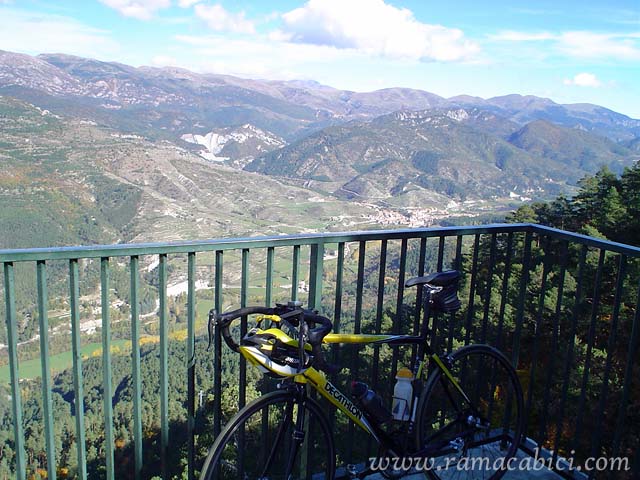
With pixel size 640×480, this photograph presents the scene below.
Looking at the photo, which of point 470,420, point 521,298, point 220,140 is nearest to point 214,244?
point 470,420

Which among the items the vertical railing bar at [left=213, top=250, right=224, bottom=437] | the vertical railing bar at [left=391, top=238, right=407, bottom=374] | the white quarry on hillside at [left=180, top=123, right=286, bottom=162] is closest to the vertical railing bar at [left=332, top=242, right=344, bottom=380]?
the vertical railing bar at [left=391, top=238, right=407, bottom=374]

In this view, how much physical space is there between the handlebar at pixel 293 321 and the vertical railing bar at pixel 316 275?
475 mm

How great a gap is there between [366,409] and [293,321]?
0.71 metres

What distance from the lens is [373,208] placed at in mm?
101625

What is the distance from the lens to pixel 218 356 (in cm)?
261

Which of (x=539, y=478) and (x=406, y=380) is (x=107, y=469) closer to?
(x=406, y=380)

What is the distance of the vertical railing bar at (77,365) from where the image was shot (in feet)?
7.42

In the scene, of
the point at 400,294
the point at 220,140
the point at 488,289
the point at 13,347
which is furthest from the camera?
the point at 220,140

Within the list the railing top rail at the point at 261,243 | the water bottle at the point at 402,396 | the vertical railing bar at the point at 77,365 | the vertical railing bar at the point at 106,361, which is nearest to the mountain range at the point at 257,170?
the railing top rail at the point at 261,243

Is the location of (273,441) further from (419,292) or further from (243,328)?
(419,292)

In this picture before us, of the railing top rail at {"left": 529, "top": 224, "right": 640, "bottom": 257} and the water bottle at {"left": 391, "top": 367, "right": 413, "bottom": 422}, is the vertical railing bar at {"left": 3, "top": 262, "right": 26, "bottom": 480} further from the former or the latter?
the railing top rail at {"left": 529, "top": 224, "right": 640, "bottom": 257}

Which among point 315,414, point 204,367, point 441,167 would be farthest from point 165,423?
Result: point 441,167

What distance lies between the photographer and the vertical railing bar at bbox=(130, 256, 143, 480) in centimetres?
237

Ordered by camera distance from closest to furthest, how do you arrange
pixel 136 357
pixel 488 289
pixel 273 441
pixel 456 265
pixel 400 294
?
pixel 136 357 → pixel 273 441 → pixel 400 294 → pixel 456 265 → pixel 488 289
